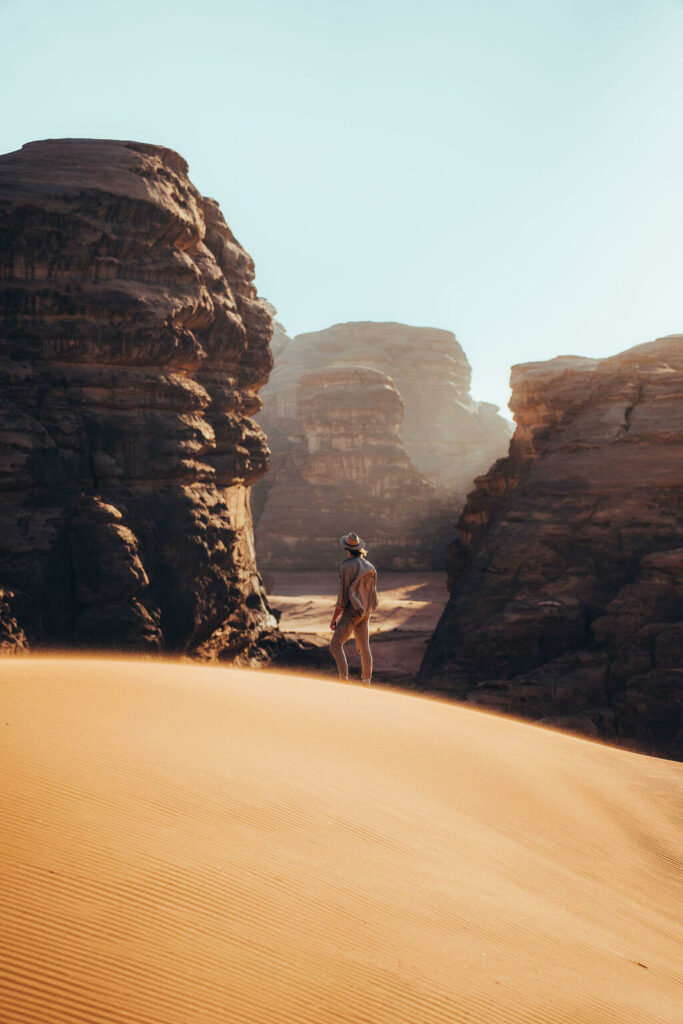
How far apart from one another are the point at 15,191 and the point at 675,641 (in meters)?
13.9

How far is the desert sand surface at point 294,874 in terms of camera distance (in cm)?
249

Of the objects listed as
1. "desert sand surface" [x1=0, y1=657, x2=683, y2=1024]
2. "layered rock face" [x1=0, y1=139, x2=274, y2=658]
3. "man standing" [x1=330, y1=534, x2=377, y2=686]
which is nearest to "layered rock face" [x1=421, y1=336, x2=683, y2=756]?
"man standing" [x1=330, y1=534, x2=377, y2=686]

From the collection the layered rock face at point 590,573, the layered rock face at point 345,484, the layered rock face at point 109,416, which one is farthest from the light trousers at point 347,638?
the layered rock face at point 345,484

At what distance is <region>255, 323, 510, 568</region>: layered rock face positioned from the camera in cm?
4600

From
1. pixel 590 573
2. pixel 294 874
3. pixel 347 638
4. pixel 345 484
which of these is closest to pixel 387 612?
pixel 590 573

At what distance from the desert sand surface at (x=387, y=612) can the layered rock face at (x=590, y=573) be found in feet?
Answer: 8.69

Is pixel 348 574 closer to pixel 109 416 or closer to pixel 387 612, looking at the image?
pixel 109 416

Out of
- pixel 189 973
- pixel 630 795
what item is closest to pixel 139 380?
pixel 630 795

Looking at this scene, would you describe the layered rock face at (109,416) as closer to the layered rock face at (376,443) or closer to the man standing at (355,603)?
the man standing at (355,603)

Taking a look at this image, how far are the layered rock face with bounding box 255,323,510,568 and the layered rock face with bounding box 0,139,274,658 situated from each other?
29540 millimetres

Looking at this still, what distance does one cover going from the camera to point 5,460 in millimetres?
12398

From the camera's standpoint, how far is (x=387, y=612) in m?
30.4

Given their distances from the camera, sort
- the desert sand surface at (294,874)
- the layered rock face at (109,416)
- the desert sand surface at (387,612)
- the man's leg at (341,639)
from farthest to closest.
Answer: the desert sand surface at (387,612) → the layered rock face at (109,416) → the man's leg at (341,639) → the desert sand surface at (294,874)

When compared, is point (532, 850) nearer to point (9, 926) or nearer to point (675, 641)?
point (9, 926)
